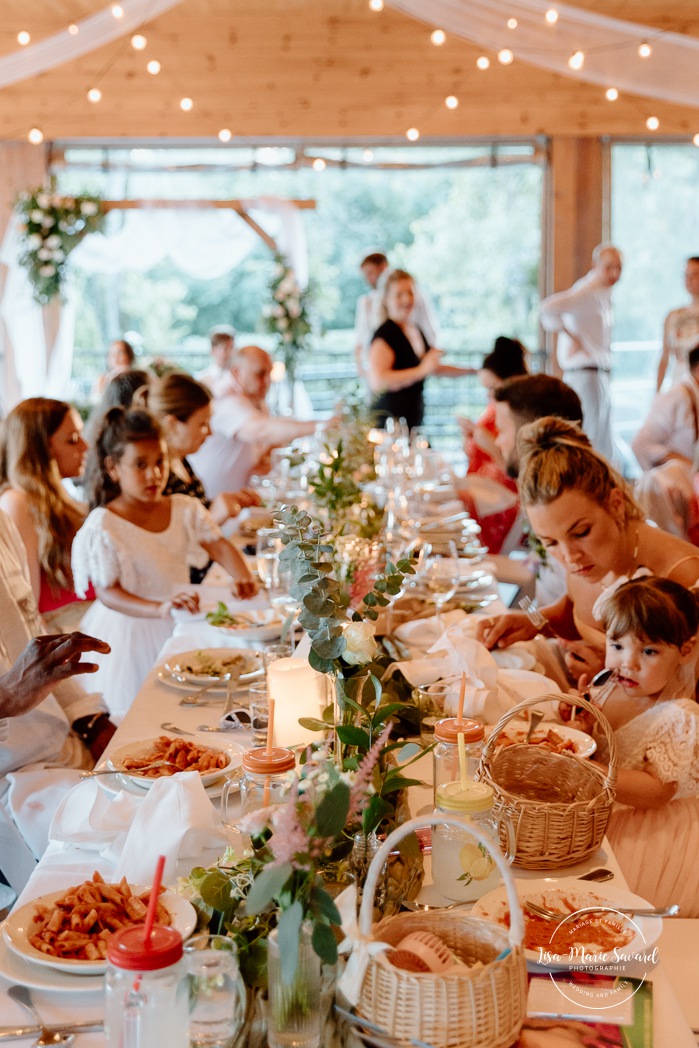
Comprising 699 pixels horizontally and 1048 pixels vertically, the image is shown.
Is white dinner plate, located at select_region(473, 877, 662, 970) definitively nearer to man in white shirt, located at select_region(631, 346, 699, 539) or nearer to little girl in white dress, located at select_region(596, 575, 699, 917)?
little girl in white dress, located at select_region(596, 575, 699, 917)

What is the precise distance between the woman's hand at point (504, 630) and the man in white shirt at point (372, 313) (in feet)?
15.9

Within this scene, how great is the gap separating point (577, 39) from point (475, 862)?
21.0 ft

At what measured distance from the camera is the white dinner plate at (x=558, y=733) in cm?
174

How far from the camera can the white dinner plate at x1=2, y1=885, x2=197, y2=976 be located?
1.12 meters

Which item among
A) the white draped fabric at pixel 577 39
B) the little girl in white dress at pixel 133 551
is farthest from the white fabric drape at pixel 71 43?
the little girl in white dress at pixel 133 551

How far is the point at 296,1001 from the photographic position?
987 millimetres

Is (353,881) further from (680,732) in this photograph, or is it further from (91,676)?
(91,676)

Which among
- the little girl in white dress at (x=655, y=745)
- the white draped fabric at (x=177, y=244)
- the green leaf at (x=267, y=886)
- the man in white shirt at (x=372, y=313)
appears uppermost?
the white draped fabric at (x=177, y=244)

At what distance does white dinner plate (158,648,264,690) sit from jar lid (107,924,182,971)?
124cm

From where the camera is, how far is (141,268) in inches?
316

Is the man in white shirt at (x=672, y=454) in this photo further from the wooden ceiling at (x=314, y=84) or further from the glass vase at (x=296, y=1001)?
the wooden ceiling at (x=314, y=84)

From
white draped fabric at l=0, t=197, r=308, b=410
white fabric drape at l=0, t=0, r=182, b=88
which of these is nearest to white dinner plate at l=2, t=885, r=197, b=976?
white fabric drape at l=0, t=0, r=182, b=88

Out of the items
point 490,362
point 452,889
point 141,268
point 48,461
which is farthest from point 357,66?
point 452,889

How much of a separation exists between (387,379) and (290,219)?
232 cm
